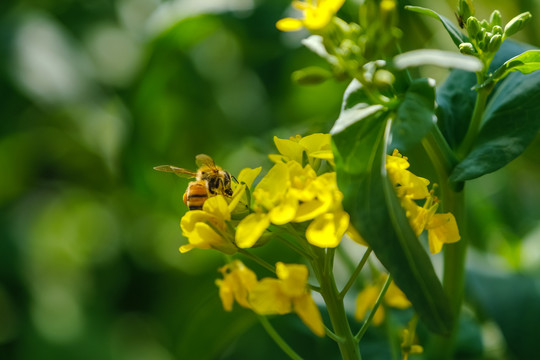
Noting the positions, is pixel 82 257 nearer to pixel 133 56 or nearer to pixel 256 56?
pixel 133 56

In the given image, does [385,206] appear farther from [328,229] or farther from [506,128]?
[506,128]

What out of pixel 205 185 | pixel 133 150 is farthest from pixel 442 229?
pixel 133 150

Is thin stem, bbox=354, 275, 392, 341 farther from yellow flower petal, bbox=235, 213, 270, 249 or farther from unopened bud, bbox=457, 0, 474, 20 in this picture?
unopened bud, bbox=457, 0, 474, 20

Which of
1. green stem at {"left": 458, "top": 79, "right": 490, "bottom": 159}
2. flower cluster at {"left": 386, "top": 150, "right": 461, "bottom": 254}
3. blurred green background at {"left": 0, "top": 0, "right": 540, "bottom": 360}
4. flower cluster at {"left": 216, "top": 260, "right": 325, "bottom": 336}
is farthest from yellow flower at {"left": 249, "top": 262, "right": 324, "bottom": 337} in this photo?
blurred green background at {"left": 0, "top": 0, "right": 540, "bottom": 360}

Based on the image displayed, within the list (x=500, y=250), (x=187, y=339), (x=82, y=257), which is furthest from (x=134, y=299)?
(x=500, y=250)

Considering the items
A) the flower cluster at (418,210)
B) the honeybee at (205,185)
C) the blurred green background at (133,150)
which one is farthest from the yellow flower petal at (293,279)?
the blurred green background at (133,150)

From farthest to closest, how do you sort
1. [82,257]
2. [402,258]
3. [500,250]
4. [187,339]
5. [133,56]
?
[133,56], [82,257], [500,250], [187,339], [402,258]
